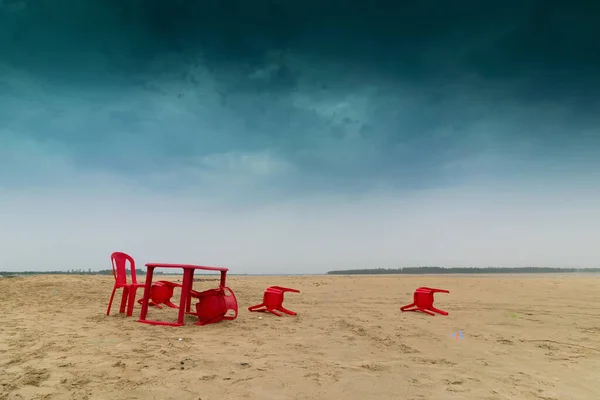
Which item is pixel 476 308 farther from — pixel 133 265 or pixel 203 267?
pixel 133 265

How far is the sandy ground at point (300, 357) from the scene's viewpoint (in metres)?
3.49

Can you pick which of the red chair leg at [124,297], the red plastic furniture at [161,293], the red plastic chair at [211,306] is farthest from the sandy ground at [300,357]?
the red plastic furniture at [161,293]

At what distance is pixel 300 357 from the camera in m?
4.66

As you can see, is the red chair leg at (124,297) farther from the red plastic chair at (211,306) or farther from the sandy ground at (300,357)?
the red plastic chair at (211,306)

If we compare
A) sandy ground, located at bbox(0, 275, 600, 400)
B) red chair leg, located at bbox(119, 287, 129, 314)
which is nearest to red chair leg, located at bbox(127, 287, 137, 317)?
sandy ground, located at bbox(0, 275, 600, 400)

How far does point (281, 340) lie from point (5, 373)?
3.51 meters

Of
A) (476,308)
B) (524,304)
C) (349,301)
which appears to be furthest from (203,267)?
(524,304)

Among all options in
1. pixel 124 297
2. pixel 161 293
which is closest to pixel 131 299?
pixel 124 297

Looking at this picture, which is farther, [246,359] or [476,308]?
[476,308]

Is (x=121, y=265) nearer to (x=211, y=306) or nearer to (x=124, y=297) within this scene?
(x=124, y=297)

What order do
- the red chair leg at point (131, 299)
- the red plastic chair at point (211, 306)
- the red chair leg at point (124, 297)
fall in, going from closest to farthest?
the red plastic chair at point (211, 306), the red chair leg at point (131, 299), the red chair leg at point (124, 297)

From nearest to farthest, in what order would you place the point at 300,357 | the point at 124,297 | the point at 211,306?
the point at 300,357 → the point at 211,306 → the point at 124,297

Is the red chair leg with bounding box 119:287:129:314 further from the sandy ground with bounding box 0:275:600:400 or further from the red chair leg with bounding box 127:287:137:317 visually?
the red chair leg with bounding box 127:287:137:317

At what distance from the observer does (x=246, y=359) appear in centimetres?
445
